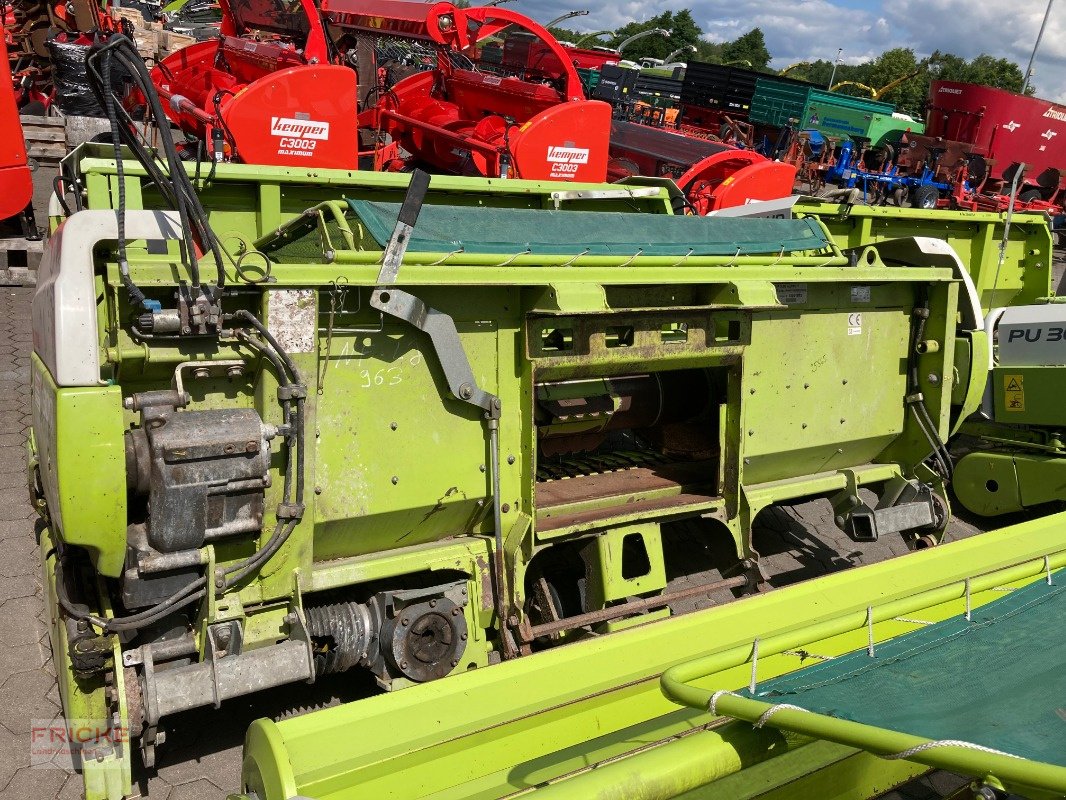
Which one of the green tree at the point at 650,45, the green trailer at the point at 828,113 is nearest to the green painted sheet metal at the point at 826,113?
the green trailer at the point at 828,113

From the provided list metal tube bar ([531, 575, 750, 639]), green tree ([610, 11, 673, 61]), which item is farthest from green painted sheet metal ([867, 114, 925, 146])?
green tree ([610, 11, 673, 61])

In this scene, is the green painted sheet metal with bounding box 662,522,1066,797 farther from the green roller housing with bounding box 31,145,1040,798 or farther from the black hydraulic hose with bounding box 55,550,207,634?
the black hydraulic hose with bounding box 55,550,207,634

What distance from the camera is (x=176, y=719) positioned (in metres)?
2.96

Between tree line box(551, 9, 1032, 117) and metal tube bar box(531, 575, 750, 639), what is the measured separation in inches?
1061

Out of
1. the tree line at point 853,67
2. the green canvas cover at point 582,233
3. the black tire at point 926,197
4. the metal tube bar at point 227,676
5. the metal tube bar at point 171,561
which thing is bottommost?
the metal tube bar at point 227,676

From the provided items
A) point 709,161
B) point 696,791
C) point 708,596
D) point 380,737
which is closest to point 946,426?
point 708,596

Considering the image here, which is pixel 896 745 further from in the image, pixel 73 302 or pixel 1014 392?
pixel 1014 392

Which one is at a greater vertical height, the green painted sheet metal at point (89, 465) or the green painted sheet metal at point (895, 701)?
the green painted sheet metal at point (89, 465)

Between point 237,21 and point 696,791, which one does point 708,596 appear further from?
point 237,21

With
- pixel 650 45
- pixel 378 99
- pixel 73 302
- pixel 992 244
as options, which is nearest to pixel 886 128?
pixel 992 244

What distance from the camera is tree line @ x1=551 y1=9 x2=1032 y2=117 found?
39.0 meters

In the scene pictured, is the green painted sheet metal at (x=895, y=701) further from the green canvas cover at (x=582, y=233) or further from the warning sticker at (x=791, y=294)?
the green canvas cover at (x=582, y=233)

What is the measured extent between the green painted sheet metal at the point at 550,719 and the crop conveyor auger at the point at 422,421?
0.08 m

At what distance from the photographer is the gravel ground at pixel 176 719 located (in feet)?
8.63
